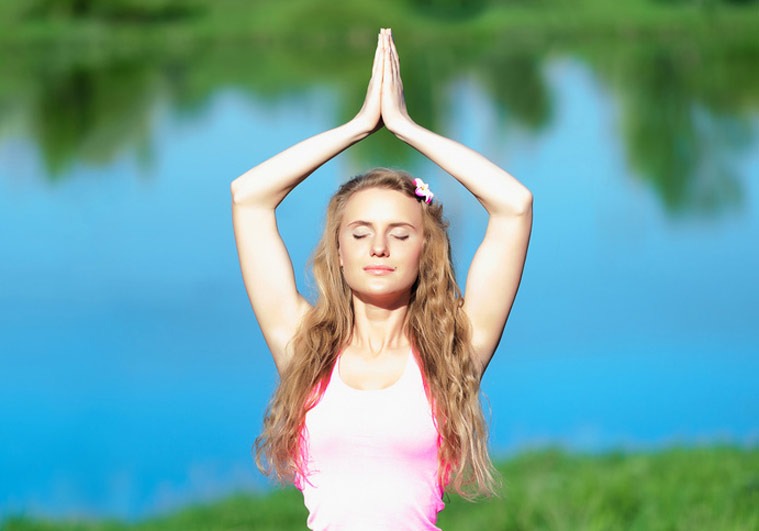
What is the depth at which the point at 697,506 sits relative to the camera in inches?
235

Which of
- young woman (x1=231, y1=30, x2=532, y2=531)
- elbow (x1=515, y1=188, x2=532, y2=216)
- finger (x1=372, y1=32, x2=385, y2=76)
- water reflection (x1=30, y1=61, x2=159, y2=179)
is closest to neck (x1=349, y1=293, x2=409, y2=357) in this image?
young woman (x1=231, y1=30, x2=532, y2=531)

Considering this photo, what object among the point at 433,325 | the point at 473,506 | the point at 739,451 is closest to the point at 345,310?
the point at 433,325

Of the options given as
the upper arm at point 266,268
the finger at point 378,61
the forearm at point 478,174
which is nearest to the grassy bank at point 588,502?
the upper arm at point 266,268

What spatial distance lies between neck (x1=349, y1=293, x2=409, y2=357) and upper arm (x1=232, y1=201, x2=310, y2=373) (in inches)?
6.5

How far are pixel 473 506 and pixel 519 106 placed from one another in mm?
8033

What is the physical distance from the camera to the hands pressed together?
312cm

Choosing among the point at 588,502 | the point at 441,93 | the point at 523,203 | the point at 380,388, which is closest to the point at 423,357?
the point at 380,388

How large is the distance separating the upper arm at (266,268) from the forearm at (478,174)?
0.43 metres

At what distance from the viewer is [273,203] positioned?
10.3 ft

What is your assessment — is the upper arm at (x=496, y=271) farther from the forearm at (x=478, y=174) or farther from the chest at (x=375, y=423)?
the chest at (x=375, y=423)

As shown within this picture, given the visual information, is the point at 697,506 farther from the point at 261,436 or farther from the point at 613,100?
the point at 613,100

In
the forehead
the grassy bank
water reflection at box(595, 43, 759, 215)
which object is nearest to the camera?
the forehead

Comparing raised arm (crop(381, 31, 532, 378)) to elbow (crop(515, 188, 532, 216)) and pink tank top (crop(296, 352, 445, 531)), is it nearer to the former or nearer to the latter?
elbow (crop(515, 188, 532, 216))

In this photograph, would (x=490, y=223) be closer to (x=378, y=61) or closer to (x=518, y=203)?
(x=518, y=203)
